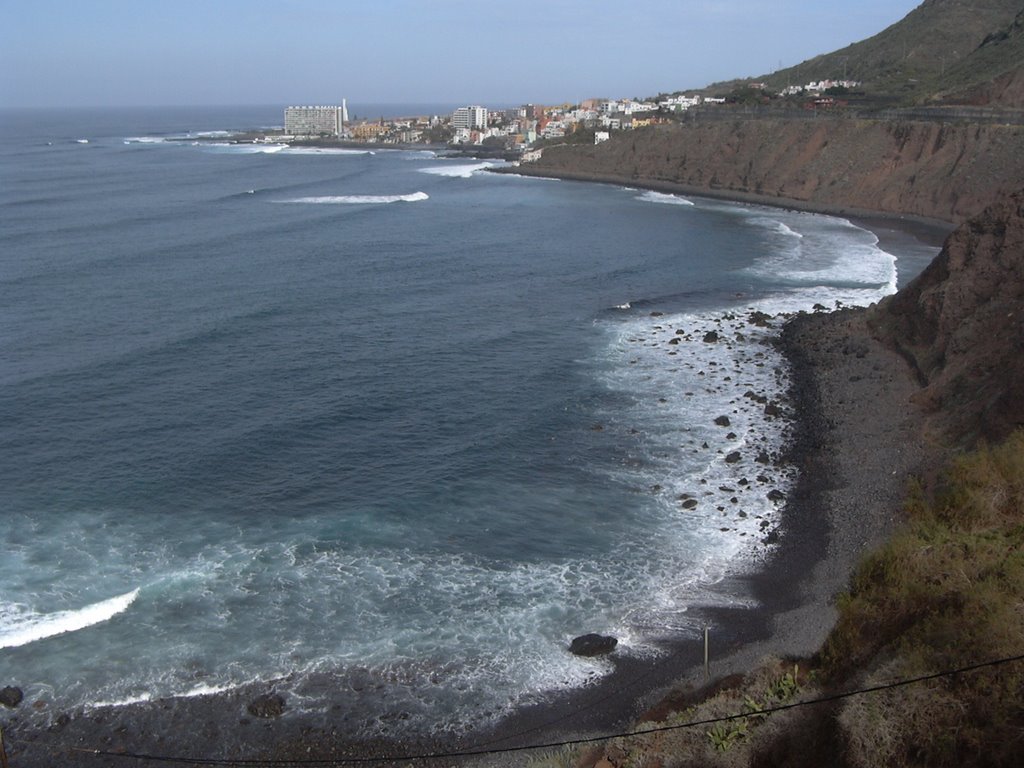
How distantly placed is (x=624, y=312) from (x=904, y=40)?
12995cm

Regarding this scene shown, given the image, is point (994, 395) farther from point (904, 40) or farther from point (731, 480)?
point (904, 40)

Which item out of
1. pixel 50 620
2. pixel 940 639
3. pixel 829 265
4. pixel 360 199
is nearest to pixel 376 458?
pixel 50 620

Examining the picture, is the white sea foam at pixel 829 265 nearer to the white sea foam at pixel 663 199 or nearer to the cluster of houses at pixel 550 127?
the white sea foam at pixel 663 199

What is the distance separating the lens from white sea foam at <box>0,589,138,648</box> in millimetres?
19344

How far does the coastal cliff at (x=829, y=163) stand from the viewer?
236ft

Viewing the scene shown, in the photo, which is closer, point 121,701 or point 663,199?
point 121,701

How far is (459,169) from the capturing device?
128500 mm

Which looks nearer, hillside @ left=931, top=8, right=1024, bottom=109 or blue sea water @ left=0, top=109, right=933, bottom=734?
blue sea water @ left=0, top=109, right=933, bottom=734

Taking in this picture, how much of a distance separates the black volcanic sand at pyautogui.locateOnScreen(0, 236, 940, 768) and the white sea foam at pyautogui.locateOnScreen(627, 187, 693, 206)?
61240 mm

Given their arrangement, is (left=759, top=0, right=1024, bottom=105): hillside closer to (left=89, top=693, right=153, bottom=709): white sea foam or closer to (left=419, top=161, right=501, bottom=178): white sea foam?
(left=419, top=161, right=501, bottom=178): white sea foam

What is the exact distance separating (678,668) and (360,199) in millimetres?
77652

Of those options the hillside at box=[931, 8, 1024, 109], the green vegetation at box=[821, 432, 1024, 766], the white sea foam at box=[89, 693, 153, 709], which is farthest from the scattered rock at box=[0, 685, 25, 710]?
the hillside at box=[931, 8, 1024, 109]

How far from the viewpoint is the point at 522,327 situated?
43.0 metres

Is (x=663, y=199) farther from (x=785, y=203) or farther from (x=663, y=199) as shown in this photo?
(x=785, y=203)
